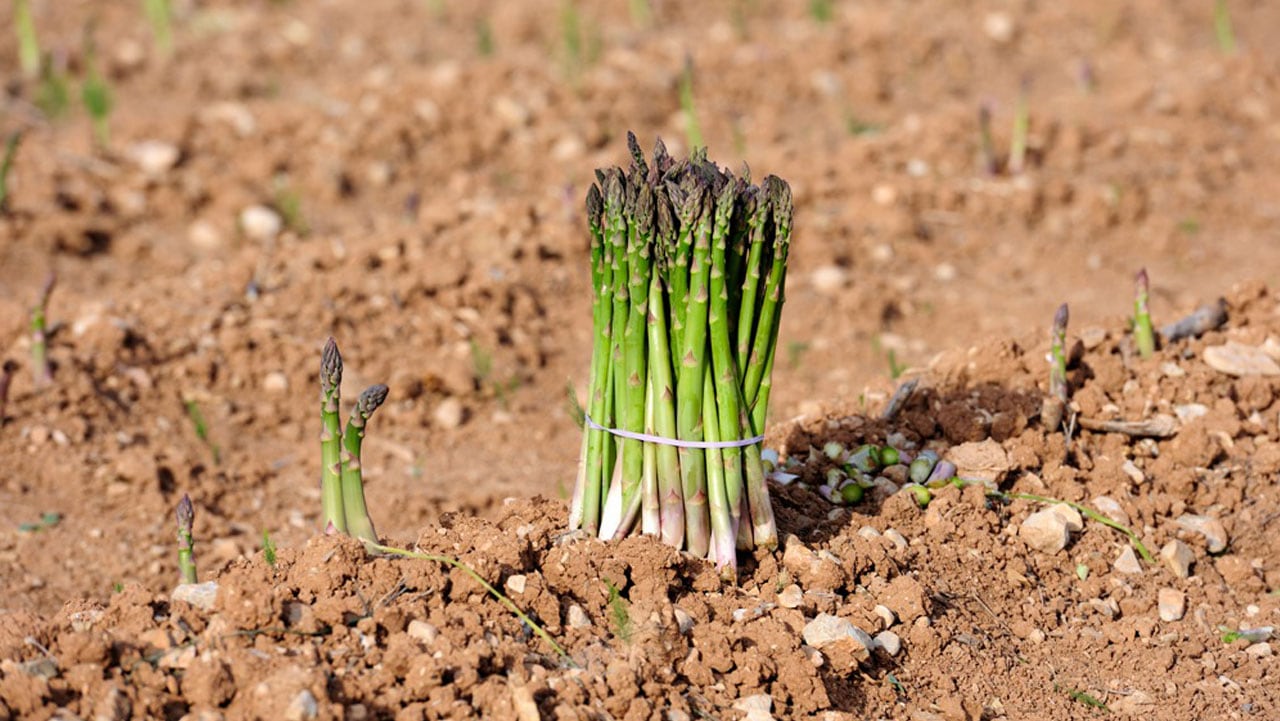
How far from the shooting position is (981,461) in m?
4.27

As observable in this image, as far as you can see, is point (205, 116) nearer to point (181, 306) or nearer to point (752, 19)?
point (181, 306)

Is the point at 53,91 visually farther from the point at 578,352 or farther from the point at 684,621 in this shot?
the point at 684,621

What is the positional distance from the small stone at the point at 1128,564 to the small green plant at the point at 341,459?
203 cm

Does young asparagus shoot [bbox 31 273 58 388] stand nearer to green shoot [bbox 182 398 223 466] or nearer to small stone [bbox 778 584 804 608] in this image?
green shoot [bbox 182 398 223 466]

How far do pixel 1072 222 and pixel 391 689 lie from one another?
17.9 feet

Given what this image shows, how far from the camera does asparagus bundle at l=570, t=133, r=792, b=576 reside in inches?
136

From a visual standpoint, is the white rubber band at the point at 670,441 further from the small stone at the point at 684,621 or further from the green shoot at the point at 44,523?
the green shoot at the point at 44,523

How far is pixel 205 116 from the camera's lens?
8.66 metres

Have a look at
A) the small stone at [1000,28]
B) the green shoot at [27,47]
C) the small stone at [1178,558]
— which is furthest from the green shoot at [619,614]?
the small stone at [1000,28]

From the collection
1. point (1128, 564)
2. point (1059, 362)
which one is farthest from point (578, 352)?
point (1128, 564)

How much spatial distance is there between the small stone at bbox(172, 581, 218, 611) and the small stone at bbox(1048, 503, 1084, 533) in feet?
7.36

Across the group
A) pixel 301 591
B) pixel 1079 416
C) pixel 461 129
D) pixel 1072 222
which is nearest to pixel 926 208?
pixel 1072 222

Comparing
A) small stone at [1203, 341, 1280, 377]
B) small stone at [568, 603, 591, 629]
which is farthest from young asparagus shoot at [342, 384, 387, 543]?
small stone at [1203, 341, 1280, 377]

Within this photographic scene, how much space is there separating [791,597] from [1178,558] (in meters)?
1.24
